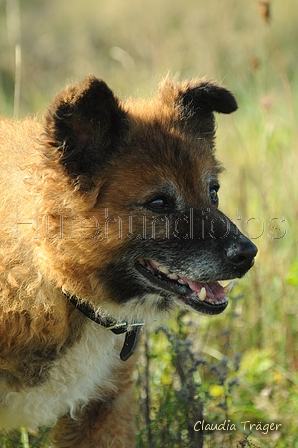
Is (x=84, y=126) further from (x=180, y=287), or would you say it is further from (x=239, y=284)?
(x=239, y=284)

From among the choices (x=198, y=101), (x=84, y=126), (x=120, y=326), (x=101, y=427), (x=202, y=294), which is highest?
(x=84, y=126)

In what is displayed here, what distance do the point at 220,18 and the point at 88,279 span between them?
5.27 m

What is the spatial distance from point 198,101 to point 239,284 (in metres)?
2.19

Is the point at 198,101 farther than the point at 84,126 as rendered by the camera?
Yes

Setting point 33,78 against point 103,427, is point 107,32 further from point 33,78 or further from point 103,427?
point 103,427

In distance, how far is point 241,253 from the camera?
3.31 m

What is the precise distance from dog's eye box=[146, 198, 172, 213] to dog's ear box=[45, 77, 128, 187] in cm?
35

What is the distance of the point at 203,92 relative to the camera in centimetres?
402

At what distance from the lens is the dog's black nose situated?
10.9 ft

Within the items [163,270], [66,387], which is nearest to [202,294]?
[163,270]

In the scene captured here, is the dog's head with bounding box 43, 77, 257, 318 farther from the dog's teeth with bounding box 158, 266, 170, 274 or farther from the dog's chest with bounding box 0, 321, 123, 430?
the dog's chest with bounding box 0, 321, 123, 430

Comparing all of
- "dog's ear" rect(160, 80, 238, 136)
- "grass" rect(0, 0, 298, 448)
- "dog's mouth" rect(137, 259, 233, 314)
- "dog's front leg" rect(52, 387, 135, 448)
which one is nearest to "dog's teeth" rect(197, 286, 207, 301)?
"dog's mouth" rect(137, 259, 233, 314)

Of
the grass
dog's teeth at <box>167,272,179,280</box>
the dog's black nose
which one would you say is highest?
the dog's black nose

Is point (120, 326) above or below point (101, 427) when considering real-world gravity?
above
